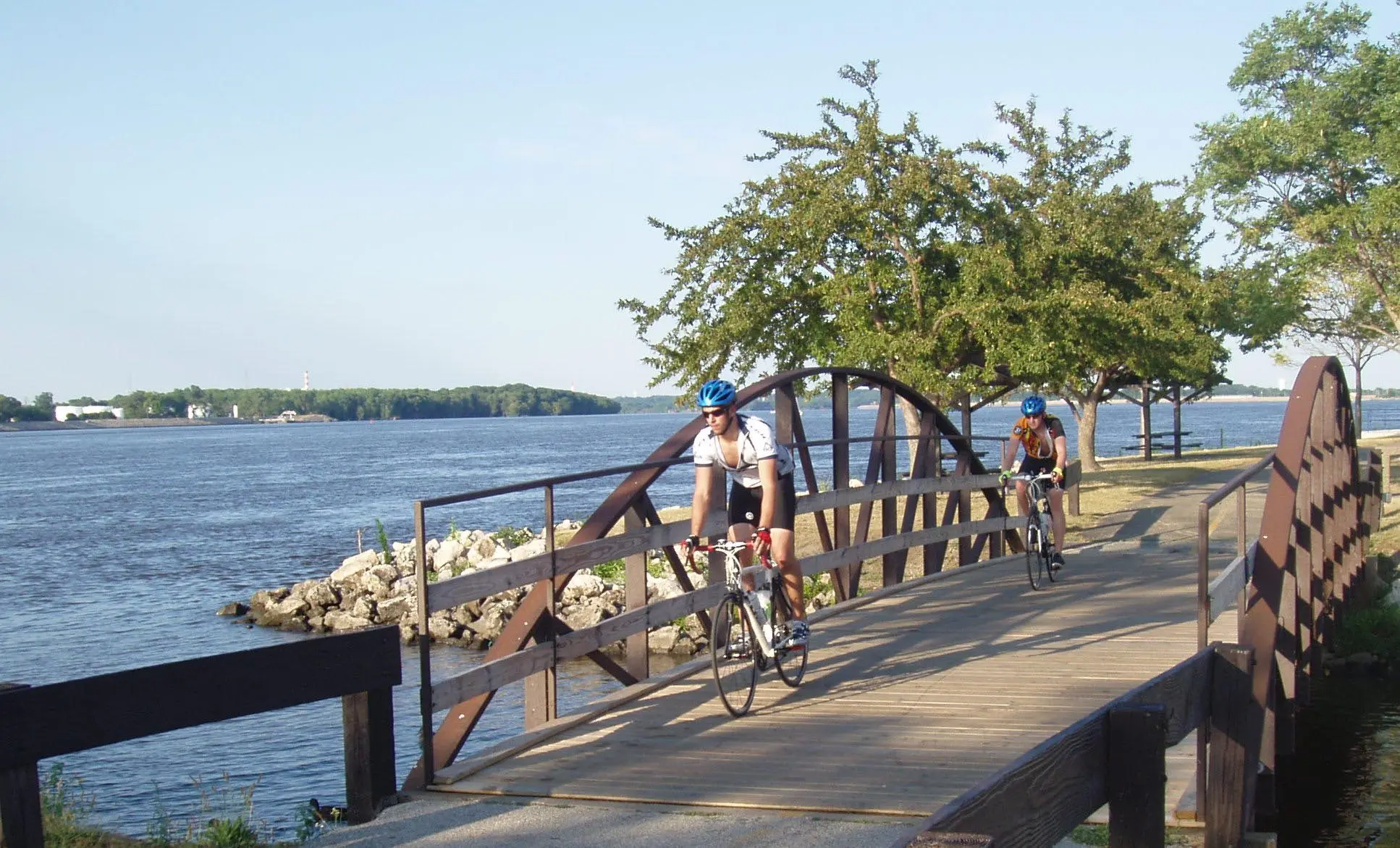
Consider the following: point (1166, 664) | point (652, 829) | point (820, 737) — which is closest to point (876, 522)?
point (1166, 664)

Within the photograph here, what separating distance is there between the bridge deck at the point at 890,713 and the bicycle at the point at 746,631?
0.15m

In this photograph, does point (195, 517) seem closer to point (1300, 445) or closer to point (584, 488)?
point (584, 488)

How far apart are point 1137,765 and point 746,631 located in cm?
432

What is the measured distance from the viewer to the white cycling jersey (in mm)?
7555

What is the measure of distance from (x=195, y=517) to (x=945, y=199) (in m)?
38.1

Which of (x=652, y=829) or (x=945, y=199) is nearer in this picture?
(x=652, y=829)

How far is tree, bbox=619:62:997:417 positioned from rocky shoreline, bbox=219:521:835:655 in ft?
13.0

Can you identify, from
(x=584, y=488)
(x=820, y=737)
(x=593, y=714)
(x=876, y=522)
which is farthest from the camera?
(x=584, y=488)

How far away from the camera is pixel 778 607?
821 cm

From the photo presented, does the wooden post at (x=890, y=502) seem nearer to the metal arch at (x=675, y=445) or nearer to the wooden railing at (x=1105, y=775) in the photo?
the metal arch at (x=675, y=445)

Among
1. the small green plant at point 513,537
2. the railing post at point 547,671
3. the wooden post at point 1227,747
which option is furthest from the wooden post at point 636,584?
the small green plant at point 513,537

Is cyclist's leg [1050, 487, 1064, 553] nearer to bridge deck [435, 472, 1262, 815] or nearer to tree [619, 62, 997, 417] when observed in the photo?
bridge deck [435, 472, 1262, 815]

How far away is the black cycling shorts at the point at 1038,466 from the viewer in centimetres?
1302

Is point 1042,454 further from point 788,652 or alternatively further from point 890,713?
point 890,713
